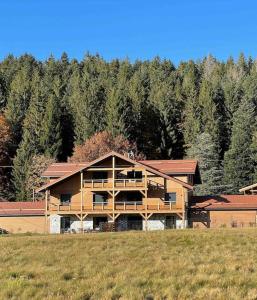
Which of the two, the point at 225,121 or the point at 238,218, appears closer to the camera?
the point at 238,218

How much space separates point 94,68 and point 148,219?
91.6m

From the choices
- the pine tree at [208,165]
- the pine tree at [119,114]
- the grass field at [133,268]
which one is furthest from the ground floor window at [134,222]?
the grass field at [133,268]

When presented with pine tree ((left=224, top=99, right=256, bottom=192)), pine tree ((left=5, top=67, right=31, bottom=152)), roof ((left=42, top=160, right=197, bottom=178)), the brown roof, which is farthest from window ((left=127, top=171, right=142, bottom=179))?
pine tree ((left=5, top=67, right=31, bottom=152))

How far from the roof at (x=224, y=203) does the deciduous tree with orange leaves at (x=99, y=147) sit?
812 inches

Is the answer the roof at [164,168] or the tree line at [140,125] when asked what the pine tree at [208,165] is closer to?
the tree line at [140,125]

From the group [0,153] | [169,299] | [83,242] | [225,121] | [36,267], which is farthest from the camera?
[225,121]

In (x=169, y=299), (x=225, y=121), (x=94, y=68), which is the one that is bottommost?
(x=169, y=299)

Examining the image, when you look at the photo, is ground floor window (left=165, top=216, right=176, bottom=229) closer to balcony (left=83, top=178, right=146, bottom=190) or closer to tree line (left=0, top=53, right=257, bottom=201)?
balcony (left=83, top=178, right=146, bottom=190)

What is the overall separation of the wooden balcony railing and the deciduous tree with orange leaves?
809 inches

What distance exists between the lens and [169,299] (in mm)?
13445

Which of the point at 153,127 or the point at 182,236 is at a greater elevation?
the point at 153,127

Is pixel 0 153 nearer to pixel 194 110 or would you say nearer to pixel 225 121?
pixel 194 110

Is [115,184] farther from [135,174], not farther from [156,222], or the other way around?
[156,222]

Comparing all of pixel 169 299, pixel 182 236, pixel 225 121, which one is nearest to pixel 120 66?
pixel 225 121
